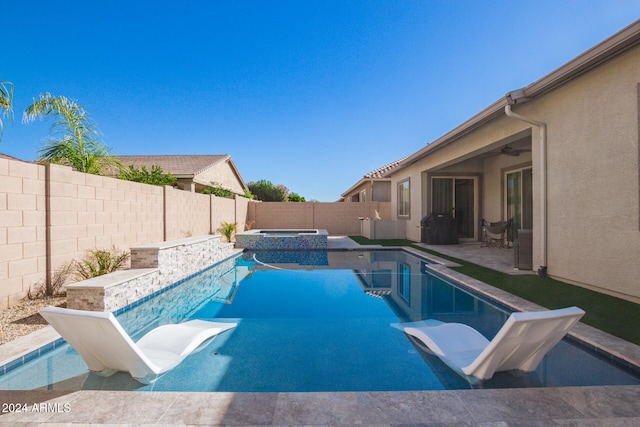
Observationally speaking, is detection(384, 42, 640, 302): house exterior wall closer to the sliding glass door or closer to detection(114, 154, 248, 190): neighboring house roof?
the sliding glass door

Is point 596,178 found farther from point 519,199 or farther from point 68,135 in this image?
point 68,135

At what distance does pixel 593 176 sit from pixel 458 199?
27.5 feet

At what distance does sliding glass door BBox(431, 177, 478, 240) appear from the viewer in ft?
43.8

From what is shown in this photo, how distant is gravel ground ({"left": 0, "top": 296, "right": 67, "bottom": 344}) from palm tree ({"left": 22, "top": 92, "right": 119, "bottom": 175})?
3.62 metres

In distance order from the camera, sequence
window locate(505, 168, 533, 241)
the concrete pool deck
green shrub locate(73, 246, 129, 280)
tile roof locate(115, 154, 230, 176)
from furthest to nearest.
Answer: tile roof locate(115, 154, 230, 176) < window locate(505, 168, 533, 241) < green shrub locate(73, 246, 129, 280) < the concrete pool deck

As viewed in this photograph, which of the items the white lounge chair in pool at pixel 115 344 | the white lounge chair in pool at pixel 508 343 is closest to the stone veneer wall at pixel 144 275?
the white lounge chair in pool at pixel 115 344

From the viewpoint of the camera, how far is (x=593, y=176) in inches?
206

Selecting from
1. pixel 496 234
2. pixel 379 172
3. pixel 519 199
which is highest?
pixel 379 172

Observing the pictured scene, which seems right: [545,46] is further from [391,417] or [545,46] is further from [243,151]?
[243,151]

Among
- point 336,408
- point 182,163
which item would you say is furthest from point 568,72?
point 182,163

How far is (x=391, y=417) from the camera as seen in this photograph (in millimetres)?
2178

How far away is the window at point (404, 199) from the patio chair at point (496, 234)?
3831mm

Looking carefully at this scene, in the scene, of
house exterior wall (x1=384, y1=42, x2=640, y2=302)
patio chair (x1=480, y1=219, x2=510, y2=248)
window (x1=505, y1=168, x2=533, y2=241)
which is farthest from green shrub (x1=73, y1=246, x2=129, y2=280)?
patio chair (x1=480, y1=219, x2=510, y2=248)

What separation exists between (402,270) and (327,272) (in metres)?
2.01
